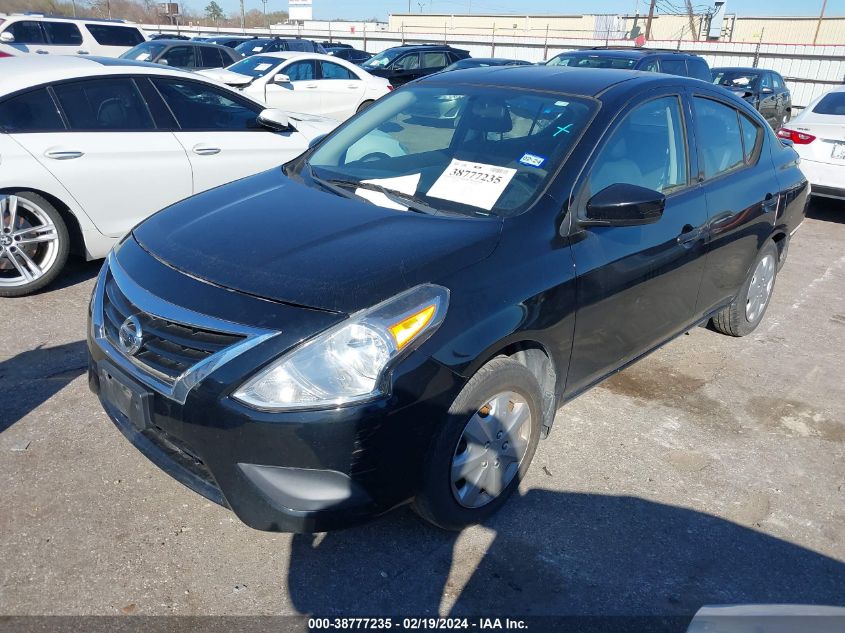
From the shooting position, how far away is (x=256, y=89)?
433 inches

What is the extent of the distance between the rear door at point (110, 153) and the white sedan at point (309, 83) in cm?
614

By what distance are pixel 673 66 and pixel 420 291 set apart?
10729 millimetres

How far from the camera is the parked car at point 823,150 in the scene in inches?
305

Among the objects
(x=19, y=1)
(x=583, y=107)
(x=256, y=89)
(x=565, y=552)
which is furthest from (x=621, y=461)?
(x=19, y=1)

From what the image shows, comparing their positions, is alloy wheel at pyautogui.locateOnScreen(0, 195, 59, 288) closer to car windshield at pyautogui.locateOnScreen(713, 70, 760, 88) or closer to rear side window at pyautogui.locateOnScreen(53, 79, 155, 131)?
rear side window at pyautogui.locateOnScreen(53, 79, 155, 131)

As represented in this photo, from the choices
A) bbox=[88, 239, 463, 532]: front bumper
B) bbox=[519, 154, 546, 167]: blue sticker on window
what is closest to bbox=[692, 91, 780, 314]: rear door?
bbox=[519, 154, 546, 167]: blue sticker on window

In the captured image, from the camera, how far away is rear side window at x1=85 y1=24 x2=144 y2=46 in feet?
53.7

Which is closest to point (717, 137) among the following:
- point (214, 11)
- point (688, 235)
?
point (688, 235)

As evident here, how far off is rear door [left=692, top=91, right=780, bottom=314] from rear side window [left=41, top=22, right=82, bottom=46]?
16.4 meters

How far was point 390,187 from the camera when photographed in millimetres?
3229

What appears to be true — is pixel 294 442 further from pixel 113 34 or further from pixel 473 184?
pixel 113 34

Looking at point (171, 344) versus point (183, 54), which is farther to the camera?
point (183, 54)

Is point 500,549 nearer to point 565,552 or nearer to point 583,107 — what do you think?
point 565,552

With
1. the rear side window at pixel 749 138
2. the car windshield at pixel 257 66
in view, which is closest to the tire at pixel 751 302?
the rear side window at pixel 749 138
